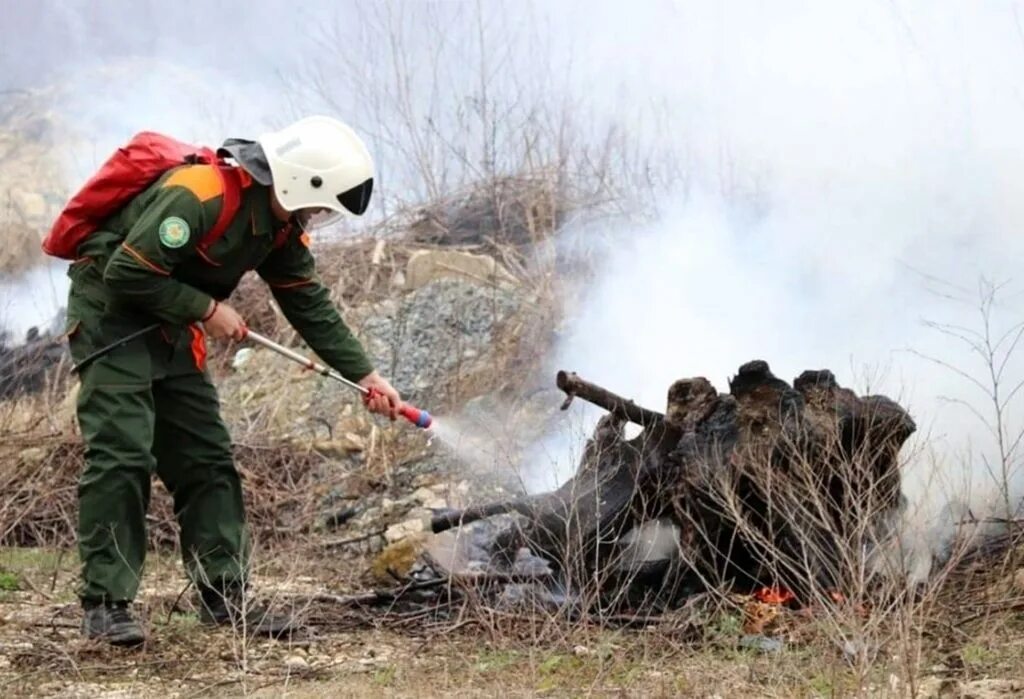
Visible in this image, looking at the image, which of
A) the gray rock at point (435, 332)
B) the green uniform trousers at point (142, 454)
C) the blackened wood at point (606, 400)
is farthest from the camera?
the gray rock at point (435, 332)

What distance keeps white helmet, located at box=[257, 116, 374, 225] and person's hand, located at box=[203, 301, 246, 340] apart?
39 centimetres

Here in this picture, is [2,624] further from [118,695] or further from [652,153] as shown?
[652,153]

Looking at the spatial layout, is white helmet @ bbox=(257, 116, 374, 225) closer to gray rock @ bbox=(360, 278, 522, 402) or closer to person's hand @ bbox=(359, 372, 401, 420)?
person's hand @ bbox=(359, 372, 401, 420)

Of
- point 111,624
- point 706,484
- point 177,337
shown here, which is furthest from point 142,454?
point 706,484

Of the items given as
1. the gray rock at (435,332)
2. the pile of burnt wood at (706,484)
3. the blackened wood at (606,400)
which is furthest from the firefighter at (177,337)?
the gray rock at (435,332)

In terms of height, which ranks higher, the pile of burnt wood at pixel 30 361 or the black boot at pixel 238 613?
the pile of burnt wood at pixel 30 361

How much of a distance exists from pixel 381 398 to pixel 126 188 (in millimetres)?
1126

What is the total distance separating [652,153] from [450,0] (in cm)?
241

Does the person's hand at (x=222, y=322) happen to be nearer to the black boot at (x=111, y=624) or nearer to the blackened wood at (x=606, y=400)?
the black boot at (x=111, y=624)

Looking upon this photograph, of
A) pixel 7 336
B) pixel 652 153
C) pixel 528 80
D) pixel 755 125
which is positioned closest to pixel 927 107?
pixel 755 125

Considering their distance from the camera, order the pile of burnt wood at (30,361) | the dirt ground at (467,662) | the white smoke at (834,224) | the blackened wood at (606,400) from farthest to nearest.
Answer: the pile of burnt wood at (30,361) < the white smoke at (834,224) < the blackened wood at (606,400) < the dirt ground at (467,662)

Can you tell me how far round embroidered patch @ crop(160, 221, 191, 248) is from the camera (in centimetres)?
416

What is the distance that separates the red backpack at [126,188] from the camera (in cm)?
433

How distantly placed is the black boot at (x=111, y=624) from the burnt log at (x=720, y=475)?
1.20 m
